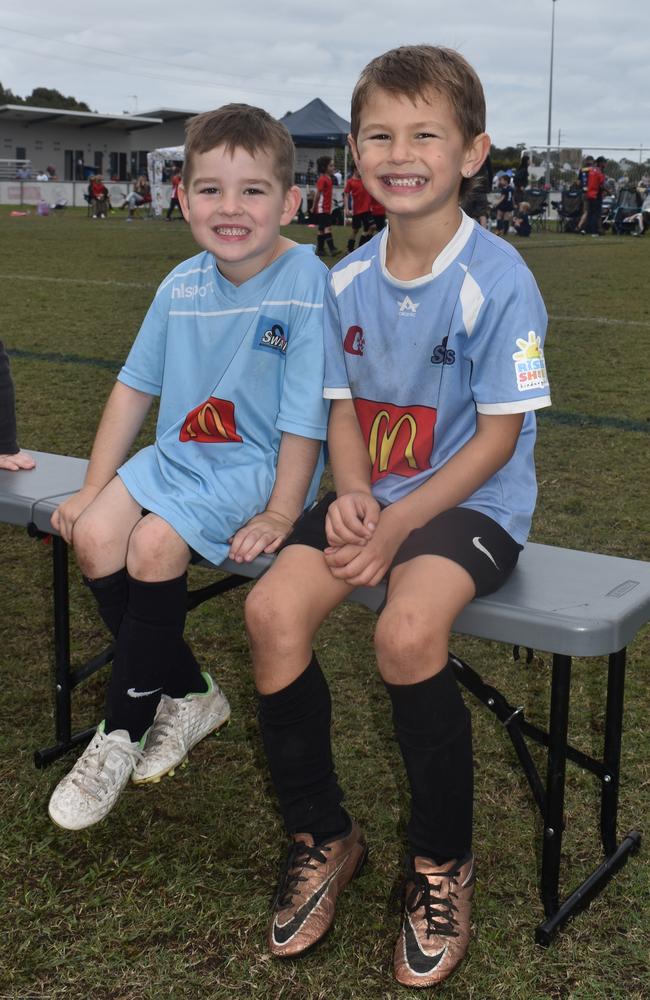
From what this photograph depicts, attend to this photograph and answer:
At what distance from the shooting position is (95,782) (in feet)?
7.48

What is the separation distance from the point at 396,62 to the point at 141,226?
25.7 metres

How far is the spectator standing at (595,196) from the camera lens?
23934mm

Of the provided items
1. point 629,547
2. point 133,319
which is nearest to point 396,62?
point 629,547

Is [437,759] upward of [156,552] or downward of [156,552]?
downward

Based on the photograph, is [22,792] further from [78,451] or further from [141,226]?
[141,226]

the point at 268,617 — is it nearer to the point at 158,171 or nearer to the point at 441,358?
the point at 441,358

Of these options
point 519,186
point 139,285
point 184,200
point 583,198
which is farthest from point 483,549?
point 583,198

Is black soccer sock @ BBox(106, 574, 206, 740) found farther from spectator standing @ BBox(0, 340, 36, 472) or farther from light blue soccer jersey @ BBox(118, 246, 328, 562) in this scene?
spectator standing @ BBox(0, 340, 36, 472)

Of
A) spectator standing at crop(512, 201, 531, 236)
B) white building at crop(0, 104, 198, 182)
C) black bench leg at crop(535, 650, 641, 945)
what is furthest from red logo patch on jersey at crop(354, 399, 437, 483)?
white building at crop(0, 104, 198, 182)

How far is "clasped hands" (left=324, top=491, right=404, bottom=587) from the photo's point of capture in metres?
1.97

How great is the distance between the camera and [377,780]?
8.16ft

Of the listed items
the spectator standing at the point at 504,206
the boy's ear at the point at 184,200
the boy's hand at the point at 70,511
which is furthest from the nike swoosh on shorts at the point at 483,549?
the spectator standing at the point at 504,206

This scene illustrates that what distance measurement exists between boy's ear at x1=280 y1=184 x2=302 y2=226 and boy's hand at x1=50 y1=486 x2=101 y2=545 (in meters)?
0.75

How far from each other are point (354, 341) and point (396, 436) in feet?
0.73
